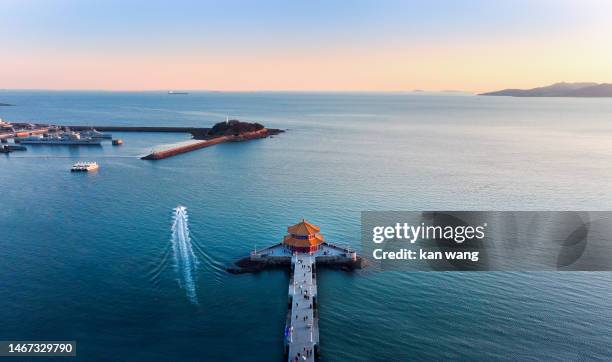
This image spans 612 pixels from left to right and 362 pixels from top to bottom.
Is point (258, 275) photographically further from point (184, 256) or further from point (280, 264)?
point (184, 256)

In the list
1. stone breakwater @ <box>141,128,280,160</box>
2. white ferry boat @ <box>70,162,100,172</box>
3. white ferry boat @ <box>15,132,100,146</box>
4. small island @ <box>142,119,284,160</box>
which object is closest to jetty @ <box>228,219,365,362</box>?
white ferry boat @ <box>70,162,100,172</box>

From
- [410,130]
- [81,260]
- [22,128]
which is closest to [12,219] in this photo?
[81,260]

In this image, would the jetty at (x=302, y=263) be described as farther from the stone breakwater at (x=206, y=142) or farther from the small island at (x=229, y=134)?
the small island at (x=229, y=134)

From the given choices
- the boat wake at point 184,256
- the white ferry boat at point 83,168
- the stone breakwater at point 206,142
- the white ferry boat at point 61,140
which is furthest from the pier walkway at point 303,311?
the white ferry boat at point 61,140

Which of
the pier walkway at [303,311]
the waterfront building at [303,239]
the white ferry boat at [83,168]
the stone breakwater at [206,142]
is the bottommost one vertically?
the pier walkway at [303,311]

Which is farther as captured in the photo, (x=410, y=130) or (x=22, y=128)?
(x=410, y=130)

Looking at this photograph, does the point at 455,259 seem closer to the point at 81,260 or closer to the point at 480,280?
the point at 480,280

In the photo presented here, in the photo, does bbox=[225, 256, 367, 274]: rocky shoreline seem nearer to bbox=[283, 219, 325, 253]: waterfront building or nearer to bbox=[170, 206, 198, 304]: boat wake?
bbox=[283, 219, 325, 253]: waterfront building
